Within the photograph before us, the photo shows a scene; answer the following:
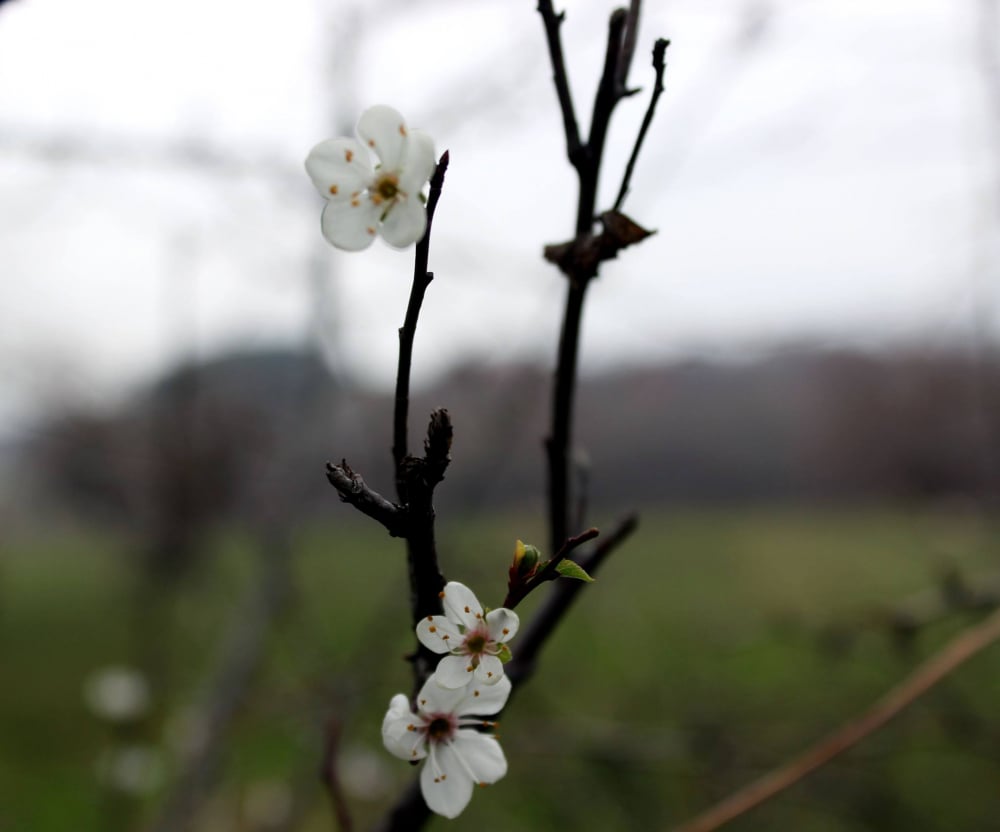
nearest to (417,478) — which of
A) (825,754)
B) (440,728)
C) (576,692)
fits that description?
(440,728)

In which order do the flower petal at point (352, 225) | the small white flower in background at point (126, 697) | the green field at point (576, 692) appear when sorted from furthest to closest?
the small white flower in background at point (126, 697), the green field at point (576, 692), the flower petal at point (352, 225)

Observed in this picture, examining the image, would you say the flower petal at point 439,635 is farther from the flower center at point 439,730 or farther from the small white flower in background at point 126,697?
the small white flower in background at point 126,697

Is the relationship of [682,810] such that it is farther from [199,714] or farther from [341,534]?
[341,534]

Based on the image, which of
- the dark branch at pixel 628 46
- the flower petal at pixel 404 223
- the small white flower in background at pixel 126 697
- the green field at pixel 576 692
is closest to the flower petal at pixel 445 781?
the green field at pixel 576 692

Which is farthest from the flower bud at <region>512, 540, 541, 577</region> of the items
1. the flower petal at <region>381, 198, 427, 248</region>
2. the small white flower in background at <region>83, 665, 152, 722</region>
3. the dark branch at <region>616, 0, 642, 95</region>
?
the small white flower in background at <region>83, 665, 152, 722</region>

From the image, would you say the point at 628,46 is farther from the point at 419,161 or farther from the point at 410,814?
the point at 410,814

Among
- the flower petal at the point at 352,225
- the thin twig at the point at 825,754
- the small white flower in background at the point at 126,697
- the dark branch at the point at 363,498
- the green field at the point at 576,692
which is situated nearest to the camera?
the dark branch at the point at 363,498

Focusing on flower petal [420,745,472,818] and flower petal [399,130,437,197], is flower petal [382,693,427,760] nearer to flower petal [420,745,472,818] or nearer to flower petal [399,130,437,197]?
flower petal [420,745,472,818]
